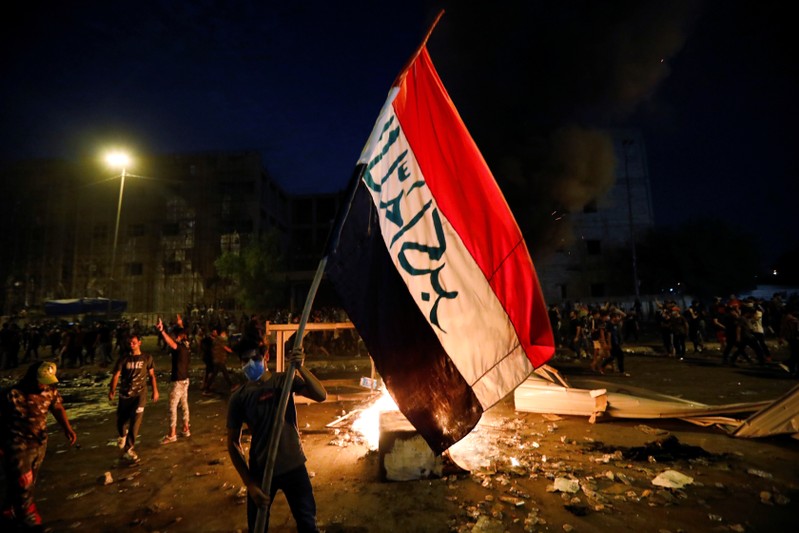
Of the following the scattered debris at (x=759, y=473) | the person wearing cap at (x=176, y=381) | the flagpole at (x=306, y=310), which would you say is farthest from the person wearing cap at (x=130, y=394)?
the scattered debris at (x=759, y=473)

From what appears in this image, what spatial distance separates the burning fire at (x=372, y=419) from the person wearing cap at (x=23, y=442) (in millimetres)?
3860

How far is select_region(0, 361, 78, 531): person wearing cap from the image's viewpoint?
3795mm

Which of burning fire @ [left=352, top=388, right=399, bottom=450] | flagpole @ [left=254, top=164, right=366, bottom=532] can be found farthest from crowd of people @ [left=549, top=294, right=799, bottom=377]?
flagpole @ [left=254, top=164, right=366, bottom=532]

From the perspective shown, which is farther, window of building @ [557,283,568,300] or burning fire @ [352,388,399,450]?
window of building @ [557,283,568,300]

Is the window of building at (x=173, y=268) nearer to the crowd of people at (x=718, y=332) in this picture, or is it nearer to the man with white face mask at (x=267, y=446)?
the crowd of people at (x=718, y=332)

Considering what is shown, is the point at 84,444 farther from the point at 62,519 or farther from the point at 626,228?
the point at 626,228

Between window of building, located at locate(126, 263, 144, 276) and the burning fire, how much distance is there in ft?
132

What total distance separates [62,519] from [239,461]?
3402 mm

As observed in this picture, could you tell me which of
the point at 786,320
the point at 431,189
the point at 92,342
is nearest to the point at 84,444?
the point at 431,189

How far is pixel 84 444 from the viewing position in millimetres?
6707

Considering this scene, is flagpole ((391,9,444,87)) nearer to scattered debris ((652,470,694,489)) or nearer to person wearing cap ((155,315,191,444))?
scattered debris ((652,470,694,489))

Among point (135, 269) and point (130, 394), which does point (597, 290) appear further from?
point (135, 269)

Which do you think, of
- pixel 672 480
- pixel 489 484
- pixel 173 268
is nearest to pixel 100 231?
pixel 173 268

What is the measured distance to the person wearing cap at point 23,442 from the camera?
12.5 feet
